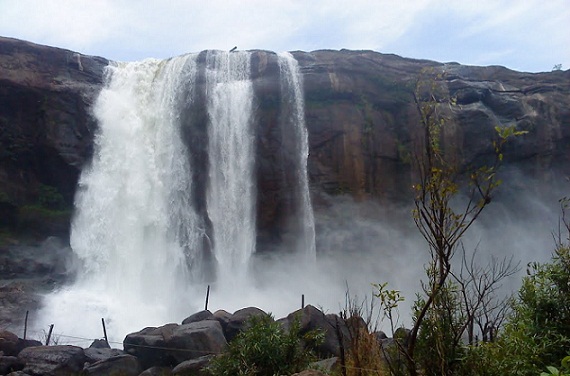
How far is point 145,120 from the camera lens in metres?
25.8

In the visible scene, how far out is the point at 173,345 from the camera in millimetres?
14367

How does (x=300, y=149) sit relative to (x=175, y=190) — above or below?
above

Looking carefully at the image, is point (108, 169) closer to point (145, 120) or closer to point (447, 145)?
point (145, 120)

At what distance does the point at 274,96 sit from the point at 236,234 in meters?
6.51

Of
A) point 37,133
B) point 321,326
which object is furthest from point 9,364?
point 37,133

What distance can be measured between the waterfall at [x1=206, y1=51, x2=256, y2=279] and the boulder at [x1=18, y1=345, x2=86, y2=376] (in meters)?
10.7

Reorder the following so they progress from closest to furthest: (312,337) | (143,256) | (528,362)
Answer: (528,362) → (312,337) → (143,256)

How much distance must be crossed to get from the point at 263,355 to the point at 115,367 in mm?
5455

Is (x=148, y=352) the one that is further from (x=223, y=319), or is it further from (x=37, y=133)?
(x=37, y=133)

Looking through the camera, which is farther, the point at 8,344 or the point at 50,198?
the point at 50,198

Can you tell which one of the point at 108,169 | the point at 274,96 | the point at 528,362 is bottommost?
the point at 528,362

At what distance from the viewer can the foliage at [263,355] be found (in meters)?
9.29

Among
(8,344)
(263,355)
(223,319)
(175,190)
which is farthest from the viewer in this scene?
(175,190)

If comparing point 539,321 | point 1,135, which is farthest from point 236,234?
point 539,321
